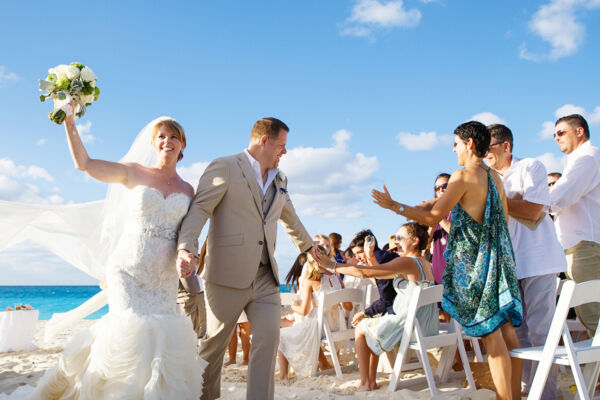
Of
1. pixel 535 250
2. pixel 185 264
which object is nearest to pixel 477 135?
pixel 535 250

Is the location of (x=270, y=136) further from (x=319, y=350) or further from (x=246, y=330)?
(x=246, y=330)

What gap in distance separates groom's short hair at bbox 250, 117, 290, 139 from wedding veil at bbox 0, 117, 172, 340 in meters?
0.85

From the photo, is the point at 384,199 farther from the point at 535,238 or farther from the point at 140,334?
the point at 140,334

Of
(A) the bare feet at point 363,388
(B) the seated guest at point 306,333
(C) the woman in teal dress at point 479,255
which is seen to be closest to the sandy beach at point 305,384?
(A) the bare feet at point 363,388

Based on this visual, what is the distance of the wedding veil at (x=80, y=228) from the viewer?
4773 millimetres

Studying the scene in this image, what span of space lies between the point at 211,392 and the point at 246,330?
3491 millimetres

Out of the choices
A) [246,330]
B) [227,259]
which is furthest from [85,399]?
[246,330]

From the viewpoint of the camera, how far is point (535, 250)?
12.9ft

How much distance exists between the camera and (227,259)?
3.52 metres

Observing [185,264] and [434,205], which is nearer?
[185,264]

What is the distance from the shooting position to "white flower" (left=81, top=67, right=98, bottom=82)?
144 inches

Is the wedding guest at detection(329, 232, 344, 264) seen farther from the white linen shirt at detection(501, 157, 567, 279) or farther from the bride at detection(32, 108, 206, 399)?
the bride at detection(32, 108, 206, 399)

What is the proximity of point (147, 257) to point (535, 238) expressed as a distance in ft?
9.71

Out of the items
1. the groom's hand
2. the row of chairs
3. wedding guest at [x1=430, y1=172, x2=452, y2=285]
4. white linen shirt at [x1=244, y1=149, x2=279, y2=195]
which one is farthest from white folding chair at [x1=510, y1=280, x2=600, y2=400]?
wedding guest at [x1=430, y1=172, x2=452, y2=285]
